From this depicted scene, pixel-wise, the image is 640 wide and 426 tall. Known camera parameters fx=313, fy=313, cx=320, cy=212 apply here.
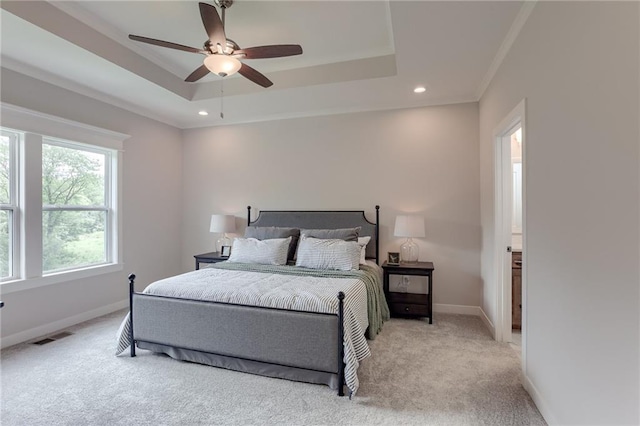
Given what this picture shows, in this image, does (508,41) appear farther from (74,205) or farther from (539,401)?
(74,205)

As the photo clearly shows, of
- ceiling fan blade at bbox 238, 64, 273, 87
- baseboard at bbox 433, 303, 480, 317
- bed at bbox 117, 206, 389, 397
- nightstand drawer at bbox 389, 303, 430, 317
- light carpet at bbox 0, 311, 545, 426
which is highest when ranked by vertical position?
ceiling fan blade at bbox 238, 64, 273, 87

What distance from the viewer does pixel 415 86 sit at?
3656 mm

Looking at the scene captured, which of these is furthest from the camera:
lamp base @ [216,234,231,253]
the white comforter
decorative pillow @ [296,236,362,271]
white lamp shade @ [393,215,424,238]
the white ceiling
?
lamp base @ [216,234,231,253]

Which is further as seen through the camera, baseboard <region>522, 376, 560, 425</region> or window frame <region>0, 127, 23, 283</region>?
window frame <region>0, 127, 23, 283</region>

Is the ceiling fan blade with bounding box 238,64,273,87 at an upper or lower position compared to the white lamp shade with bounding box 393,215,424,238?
upper

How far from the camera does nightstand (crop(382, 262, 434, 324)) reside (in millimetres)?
3729

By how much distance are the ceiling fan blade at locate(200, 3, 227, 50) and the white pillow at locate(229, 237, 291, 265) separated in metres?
2.31

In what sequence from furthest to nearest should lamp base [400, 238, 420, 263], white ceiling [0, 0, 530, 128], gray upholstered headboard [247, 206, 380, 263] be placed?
gray upholstered headboard [247, 206, 380, 263]
lamp base [400, 238, 420, 263]
white ceiling [0, 0, 530, 128]

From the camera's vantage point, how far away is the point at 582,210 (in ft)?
5.18

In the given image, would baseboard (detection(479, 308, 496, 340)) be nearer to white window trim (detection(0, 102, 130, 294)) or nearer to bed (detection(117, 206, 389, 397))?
bed (detection(117, 206, 389, 397))

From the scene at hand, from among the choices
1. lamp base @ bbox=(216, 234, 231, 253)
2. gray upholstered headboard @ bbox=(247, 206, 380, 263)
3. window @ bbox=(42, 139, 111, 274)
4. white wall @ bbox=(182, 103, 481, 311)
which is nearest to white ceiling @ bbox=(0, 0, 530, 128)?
white wall @ bbox=(182, 103, 481, 311)

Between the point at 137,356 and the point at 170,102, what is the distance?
3109 mm

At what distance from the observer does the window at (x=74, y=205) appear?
354 cm

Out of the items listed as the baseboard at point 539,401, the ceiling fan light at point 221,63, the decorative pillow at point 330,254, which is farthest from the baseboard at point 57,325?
the baseboard at point 539,401
